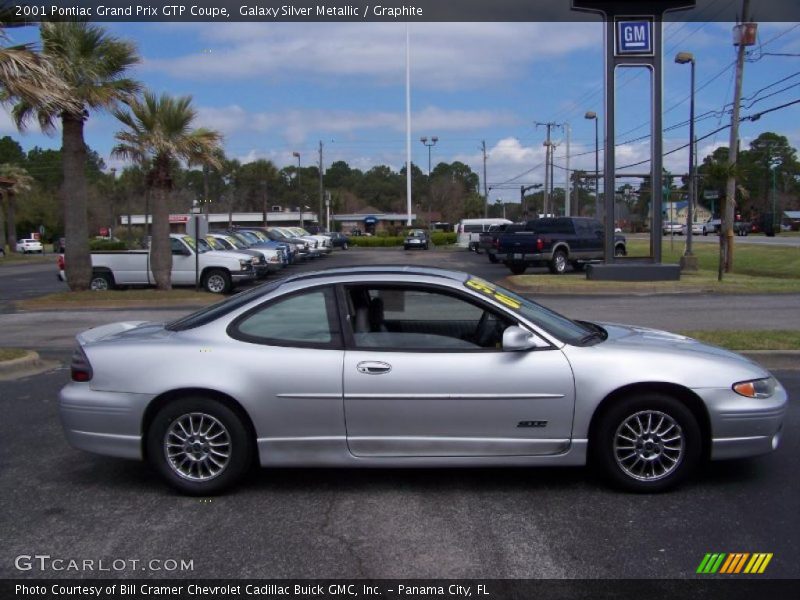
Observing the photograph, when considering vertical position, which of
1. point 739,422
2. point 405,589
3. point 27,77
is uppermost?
point 27,77

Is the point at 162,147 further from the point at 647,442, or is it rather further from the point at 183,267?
the point at 647,442

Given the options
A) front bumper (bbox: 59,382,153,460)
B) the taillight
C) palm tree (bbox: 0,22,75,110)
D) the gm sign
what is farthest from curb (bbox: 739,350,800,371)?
the gm sign

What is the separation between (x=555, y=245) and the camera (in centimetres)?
2667

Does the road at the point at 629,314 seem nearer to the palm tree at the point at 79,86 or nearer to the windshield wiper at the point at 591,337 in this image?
the palm tree at the point at 79,86

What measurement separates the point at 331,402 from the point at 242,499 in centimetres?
89

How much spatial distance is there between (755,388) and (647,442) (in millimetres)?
811

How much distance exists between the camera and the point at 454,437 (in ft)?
16.4

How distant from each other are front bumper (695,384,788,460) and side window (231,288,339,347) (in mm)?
2457

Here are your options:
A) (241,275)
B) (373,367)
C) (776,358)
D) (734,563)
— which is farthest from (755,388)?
(241,275)

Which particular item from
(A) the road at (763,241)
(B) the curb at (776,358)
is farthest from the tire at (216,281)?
(A) the road at (763,241)

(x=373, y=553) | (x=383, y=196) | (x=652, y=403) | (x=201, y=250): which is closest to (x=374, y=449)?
(x=373, y=553)

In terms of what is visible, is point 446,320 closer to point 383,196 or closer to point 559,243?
point 559,243

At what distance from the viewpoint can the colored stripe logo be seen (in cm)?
399

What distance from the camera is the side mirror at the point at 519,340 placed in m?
4.96
